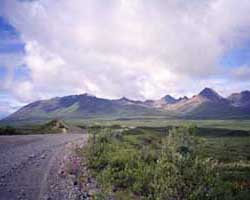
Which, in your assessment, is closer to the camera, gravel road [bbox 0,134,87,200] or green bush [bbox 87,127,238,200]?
green bush [bbox 87,127,238,200]

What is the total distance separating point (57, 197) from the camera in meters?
17.5

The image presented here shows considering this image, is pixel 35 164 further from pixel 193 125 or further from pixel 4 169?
pixel 193 125

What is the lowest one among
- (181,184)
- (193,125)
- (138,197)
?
(138,197)

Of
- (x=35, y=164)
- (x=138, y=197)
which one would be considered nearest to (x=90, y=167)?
(x=35, y=164)

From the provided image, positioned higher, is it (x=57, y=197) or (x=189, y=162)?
(x=189, y=162)

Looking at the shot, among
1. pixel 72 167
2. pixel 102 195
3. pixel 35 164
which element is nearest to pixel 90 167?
pixel 72 167

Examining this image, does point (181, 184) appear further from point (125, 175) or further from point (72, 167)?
point (72, 167)

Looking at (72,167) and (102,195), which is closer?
(102,195)

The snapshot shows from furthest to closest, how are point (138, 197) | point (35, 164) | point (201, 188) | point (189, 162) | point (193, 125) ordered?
point (35, 164) → point (138, 197) → point (193, 125) → point (189, 162) → point (201, 188)

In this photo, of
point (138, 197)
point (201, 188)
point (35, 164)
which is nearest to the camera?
point (201, 188)

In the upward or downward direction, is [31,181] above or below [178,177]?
below

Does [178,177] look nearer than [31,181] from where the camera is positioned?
Yes

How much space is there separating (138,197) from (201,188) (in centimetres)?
486

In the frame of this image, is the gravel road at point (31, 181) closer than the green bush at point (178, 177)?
No
